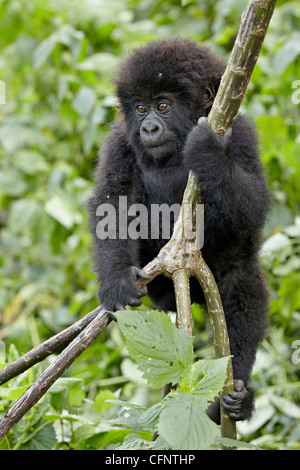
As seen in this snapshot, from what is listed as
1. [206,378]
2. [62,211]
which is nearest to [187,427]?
[206,378]

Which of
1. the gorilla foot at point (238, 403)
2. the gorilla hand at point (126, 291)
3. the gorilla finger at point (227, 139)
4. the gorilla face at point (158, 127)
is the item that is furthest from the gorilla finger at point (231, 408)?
the gorilla face at point (158, 127)

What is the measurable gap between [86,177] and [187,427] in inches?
181

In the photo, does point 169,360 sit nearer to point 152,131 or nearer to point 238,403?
point 238,403

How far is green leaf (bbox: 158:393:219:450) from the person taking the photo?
1.54m

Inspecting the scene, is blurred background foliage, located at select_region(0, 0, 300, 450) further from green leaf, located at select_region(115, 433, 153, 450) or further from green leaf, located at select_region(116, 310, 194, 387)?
green leaf, located at select_region(116, 310, 194, 387)

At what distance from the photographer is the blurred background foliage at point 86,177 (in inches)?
157

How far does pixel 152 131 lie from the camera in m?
2.86

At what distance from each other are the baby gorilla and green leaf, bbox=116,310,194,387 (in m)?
0.75

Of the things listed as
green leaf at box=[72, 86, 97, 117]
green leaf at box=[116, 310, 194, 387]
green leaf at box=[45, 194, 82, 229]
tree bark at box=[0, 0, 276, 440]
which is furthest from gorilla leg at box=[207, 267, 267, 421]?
green leaf at box=[72, 86, 97, 117]

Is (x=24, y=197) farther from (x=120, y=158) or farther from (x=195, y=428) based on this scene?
(x=195, y=428)

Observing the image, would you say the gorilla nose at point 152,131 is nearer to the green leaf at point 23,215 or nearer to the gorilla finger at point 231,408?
the gorilla finger at point 231,408

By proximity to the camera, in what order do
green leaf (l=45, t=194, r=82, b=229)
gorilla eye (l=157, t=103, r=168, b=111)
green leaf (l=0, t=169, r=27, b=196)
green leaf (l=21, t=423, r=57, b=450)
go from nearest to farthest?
green leaf (l=21, t=423, r=57, b=450)
gorilla eye (l=157, t=103, r=168, b=111)
green leaf (l=45, t=194, r=82, b=229)
green leaf (l=0, t=169, r=27, b=196)

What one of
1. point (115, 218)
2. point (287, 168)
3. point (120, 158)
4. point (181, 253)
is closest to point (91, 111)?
point (287, 168)

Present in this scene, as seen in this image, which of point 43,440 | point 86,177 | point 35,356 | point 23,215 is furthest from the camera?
point 86,177
